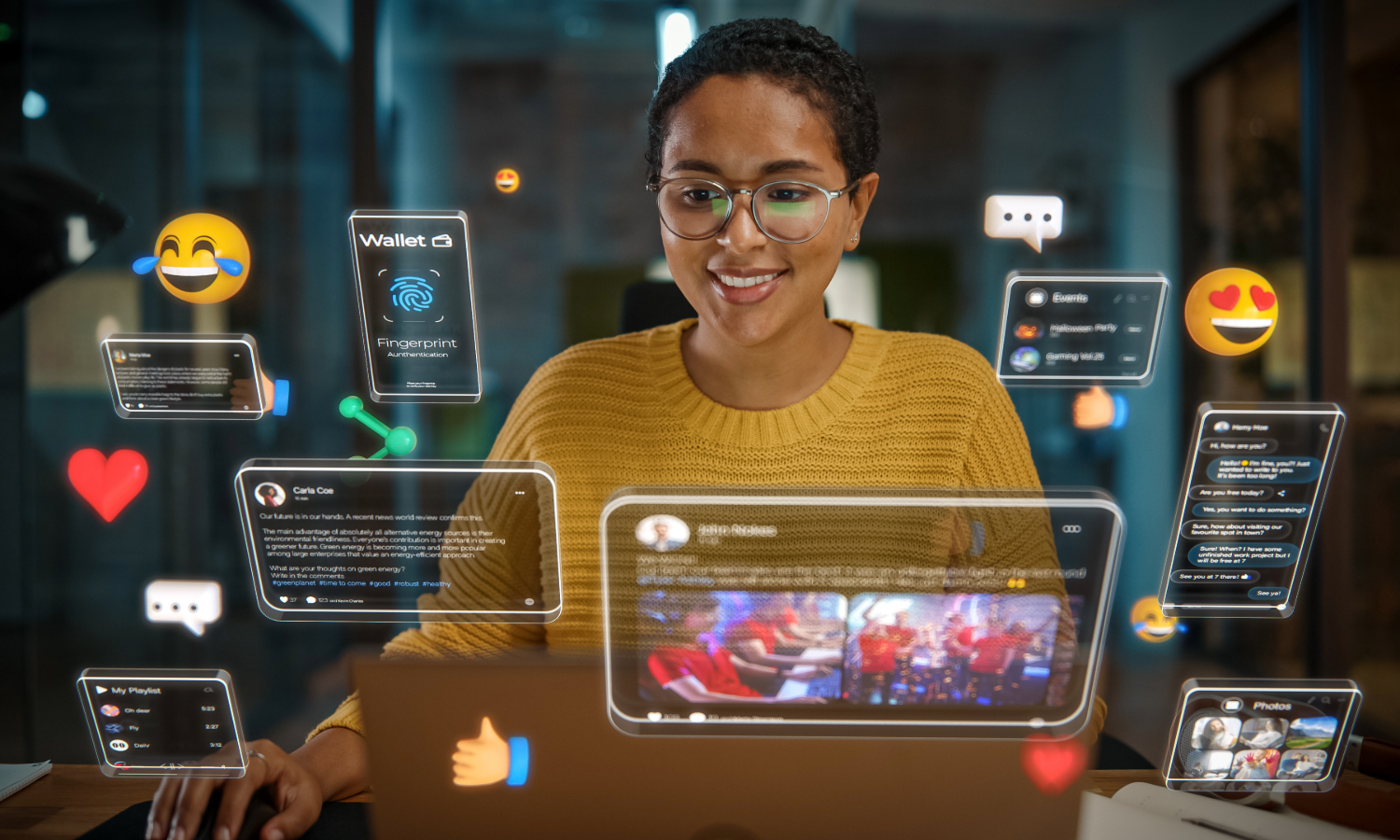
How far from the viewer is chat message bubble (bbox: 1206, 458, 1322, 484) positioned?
94 cm

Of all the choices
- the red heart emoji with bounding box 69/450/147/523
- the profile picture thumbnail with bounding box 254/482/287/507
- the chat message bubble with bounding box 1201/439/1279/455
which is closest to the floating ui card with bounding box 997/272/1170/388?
the chat message bubble with bounding box 1201/439/1279/455

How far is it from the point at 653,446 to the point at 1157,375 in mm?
620

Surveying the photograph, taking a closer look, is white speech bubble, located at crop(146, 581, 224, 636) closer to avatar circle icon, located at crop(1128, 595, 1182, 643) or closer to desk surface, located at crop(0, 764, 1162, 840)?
desk surface, located at crop(0, 764, 1162, 840)

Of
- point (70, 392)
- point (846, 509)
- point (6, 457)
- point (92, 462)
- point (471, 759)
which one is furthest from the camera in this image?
point (6, 457)

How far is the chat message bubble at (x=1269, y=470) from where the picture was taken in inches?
37.2

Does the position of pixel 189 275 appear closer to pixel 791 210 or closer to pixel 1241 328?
pixel 791 210

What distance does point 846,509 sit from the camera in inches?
31.6

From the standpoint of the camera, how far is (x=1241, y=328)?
39.4 inches

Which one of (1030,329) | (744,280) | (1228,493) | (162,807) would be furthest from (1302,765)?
(162,807)

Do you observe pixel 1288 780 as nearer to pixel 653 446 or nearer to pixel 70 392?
pixel 653 446

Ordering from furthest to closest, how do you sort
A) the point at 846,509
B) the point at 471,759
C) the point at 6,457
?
the point at 6,457 → the point at 846,509 → the point at 471,759

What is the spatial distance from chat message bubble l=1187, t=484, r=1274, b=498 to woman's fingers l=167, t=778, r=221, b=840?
3.69 feet

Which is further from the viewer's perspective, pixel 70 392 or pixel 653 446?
pixel 70 392

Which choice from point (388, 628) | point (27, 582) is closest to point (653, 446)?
point (388, 628)
